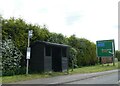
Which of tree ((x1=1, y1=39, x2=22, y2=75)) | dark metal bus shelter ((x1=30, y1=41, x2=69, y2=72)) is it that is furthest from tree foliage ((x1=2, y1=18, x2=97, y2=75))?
dark metal bus shelter ((x1=30, y1=41, x2=69, y2=72))

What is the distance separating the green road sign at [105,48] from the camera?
44303 millimetres

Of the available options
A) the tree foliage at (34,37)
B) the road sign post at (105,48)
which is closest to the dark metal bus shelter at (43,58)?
the tree foliage at (34,37)

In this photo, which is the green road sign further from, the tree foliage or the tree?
the tree

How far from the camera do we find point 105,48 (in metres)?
44.9

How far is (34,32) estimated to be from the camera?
89.5 feet

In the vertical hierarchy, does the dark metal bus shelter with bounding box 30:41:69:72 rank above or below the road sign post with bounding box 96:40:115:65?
below

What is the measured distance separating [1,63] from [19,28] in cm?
431

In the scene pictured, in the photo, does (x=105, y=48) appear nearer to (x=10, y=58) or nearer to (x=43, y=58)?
(x=43, y=58)

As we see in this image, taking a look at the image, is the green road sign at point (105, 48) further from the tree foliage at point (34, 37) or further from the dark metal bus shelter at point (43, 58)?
the dark metal bus shelter at point (43, 58)

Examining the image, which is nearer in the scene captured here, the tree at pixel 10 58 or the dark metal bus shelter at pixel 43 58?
the tree at pixel 10 58

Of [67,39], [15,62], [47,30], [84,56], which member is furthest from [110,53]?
[15,62]

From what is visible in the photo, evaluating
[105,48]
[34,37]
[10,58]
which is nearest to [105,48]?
[105,48]

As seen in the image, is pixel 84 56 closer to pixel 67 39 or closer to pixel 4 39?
pixel 67 39

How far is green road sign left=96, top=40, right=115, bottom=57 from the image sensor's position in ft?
145
